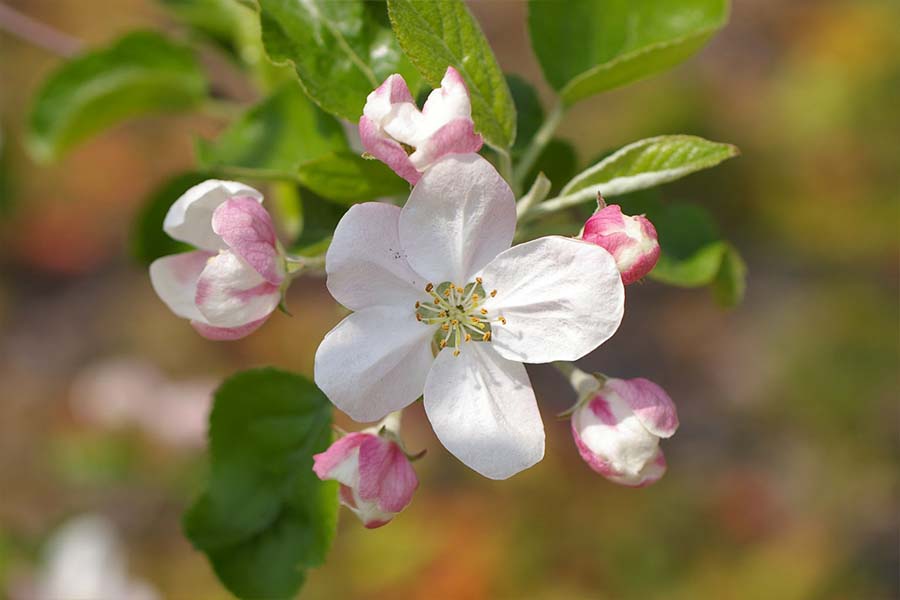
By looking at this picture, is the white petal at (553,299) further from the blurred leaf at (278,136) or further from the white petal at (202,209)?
the blurred leaf at (278,136)

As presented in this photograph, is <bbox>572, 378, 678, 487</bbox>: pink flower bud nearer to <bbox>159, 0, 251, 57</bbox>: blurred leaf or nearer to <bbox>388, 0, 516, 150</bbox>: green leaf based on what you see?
<bbox>388, 0, 516, 150</bbox>: green leaf

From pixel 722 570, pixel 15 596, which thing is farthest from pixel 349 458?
pixel 722 570

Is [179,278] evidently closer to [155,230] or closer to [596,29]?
[155,230]

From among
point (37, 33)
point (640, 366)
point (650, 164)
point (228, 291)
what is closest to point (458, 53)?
point (650, 164)

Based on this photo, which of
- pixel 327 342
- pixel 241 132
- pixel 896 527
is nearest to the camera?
pixel 327 342

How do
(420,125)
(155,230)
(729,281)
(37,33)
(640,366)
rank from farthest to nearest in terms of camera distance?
(640,366), (37,33), (155,230), (729,281), (420,125)

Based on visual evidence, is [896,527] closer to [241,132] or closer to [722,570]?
[722,570]

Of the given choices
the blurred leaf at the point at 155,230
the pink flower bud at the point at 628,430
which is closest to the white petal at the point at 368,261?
the pink flower bud at the point at 628,430
